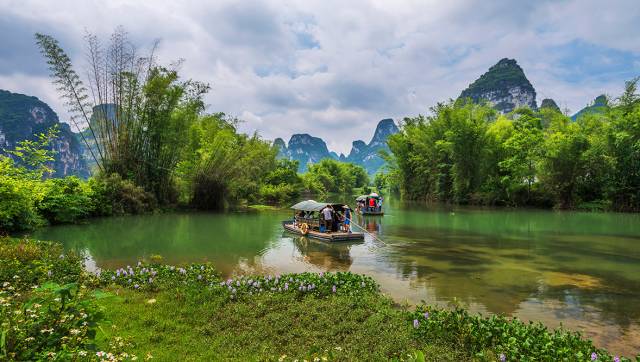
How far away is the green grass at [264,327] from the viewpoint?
573 cm

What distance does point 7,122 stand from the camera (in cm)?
9944

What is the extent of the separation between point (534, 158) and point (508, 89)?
160 m

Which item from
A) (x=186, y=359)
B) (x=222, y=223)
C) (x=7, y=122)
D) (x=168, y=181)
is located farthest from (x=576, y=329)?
(x=7, y=122)

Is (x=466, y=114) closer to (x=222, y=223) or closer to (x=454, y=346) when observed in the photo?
(x=222, y=223)

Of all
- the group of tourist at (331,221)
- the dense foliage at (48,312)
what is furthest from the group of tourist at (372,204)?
the dense foliage at (48,312)

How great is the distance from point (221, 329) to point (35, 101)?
13616cm

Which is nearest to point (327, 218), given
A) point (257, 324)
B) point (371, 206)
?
point (257, 324)

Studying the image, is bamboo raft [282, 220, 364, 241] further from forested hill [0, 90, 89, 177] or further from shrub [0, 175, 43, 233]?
forested hill [0, 90, 89, 177]

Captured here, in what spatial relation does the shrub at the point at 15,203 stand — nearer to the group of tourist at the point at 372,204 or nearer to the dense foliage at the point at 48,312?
the dense foliage at the point at 48,312

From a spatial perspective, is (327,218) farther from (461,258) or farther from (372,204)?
(372,204)

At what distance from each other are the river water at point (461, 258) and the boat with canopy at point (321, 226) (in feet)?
2.19

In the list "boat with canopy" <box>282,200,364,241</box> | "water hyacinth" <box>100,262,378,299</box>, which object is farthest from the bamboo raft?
"water hyacinth" <box>100,262,378,299</box>

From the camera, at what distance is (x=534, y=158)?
41.9 m

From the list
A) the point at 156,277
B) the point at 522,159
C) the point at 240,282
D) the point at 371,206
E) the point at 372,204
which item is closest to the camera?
the point at 240,282
